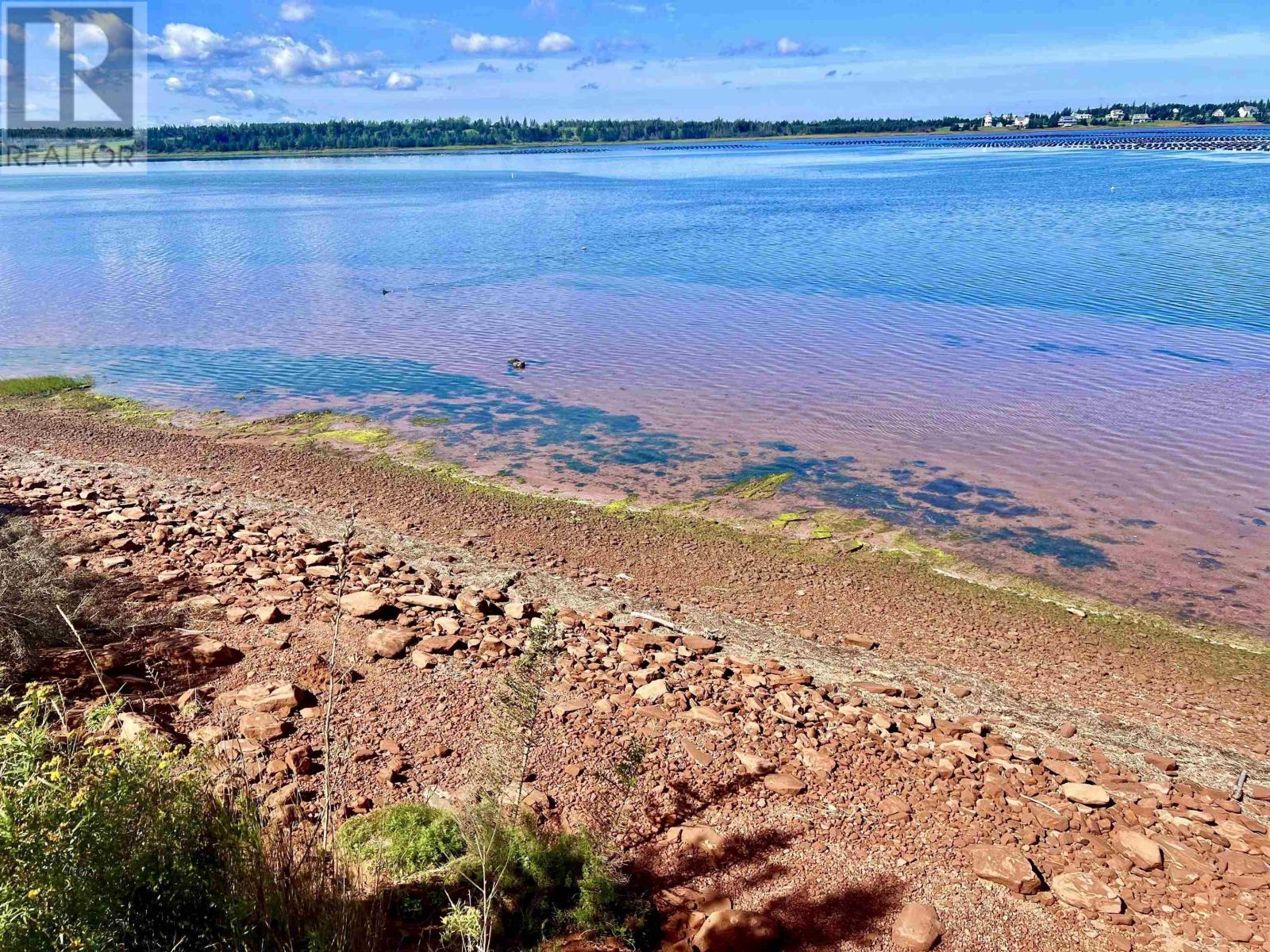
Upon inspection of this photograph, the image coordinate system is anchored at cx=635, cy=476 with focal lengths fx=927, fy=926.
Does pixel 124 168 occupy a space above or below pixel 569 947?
above

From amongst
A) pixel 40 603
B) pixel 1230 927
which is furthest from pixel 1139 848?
pixel 40 603

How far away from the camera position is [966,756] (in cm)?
698

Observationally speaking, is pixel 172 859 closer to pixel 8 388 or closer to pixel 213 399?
pixel 213 399

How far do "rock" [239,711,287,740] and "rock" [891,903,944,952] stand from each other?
14.5ft

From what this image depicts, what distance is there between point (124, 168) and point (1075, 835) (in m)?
186

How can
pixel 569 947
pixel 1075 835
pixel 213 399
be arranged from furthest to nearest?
1. pixel 213 399
2. pixel 1075 835
3. pixel 569 947

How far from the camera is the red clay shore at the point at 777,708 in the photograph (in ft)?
18.7

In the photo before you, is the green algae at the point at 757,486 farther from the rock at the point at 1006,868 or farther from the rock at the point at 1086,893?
the rock at the point at 1086,893

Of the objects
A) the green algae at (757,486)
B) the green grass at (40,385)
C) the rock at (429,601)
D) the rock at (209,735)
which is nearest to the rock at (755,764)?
the rock at (429,601)

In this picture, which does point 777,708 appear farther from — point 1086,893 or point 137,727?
point 137,727

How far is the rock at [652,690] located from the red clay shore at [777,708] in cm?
3

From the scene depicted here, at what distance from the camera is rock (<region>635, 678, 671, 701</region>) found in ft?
25.1

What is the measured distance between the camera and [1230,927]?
530 centimetres

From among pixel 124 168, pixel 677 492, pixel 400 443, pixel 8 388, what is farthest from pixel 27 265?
pixel 124 168
